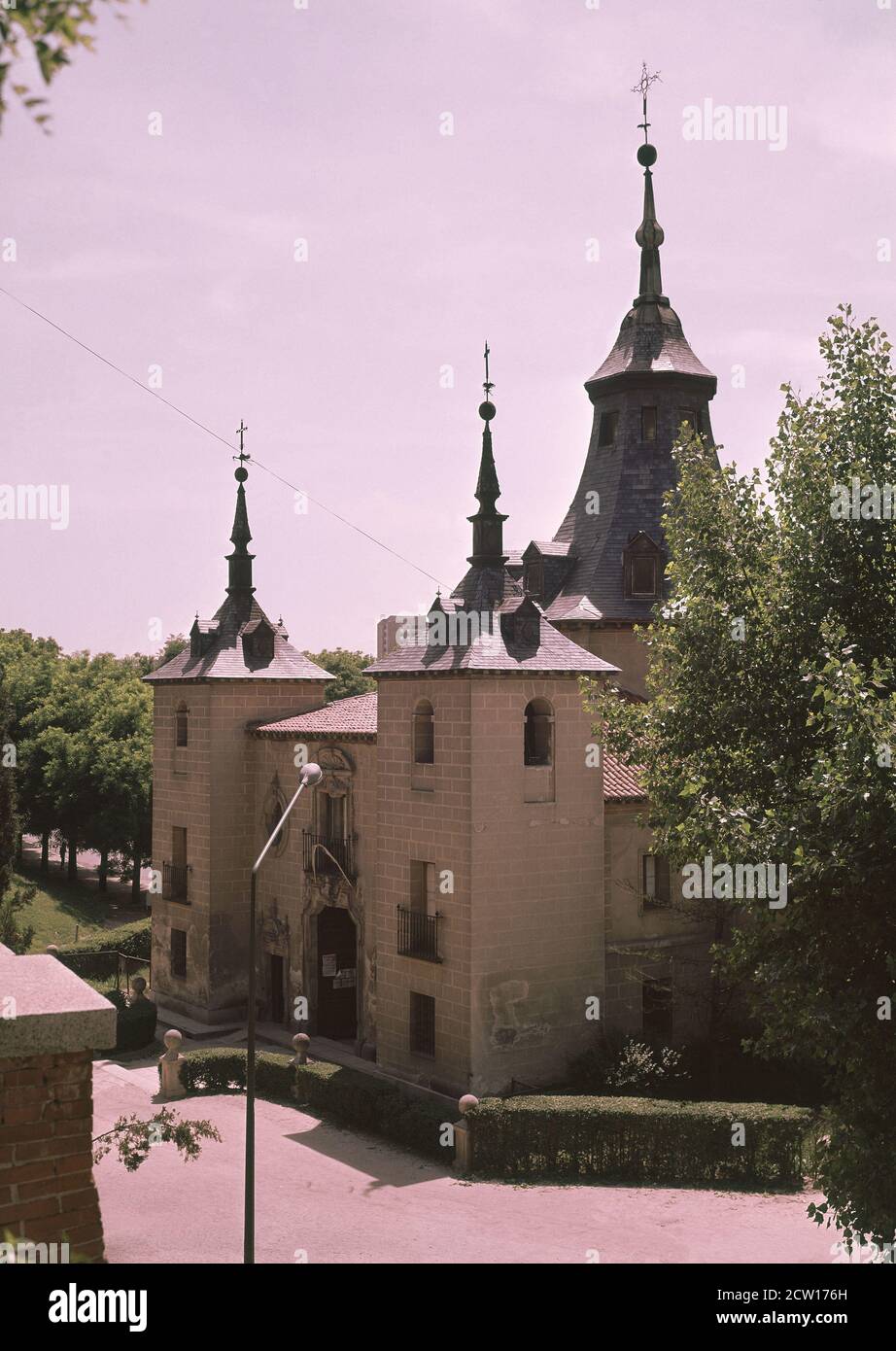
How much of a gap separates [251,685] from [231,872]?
5.94 m

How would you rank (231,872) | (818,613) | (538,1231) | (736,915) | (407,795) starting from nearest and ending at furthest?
(818,613) < (538,1231) < (407,795) < (736,915) < (231,872)

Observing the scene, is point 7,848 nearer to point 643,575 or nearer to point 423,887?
point 423,887

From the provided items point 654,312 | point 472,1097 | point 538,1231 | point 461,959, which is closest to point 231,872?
point 461,959

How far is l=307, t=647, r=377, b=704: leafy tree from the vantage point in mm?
95625

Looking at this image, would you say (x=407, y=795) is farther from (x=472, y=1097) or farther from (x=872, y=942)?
(x=872, y=942)

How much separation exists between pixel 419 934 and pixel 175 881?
43.2ft

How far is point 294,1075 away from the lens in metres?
28.1

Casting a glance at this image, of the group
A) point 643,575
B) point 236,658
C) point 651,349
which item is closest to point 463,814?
point 643,575

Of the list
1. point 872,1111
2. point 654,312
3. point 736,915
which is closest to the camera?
point 872,1111

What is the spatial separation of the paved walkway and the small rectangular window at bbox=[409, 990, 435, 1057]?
2696 millimetres

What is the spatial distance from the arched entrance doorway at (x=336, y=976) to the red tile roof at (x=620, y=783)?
9.07 meters

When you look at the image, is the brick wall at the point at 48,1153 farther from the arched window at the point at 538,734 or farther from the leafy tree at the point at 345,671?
the leafy tree at the point at 345,671

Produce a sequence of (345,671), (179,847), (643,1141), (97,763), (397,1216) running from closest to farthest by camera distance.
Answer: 1. (397,1216)
2. (643,1141)
3. (179,847)
4. (97,763)
5. (345,671)

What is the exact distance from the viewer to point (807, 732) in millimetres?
16000
